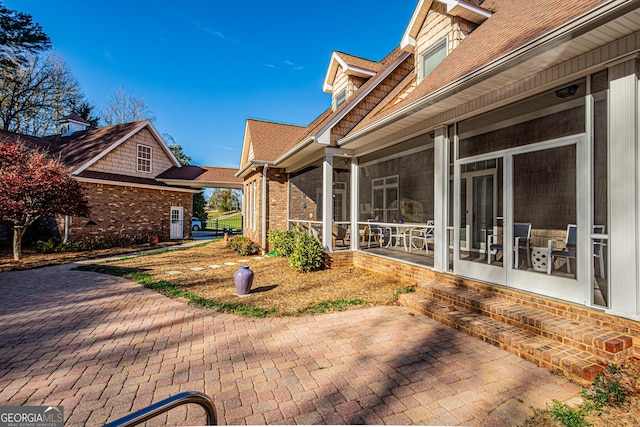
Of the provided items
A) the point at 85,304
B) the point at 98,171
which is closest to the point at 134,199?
the point at 98,171

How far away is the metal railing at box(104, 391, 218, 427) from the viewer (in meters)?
1.22

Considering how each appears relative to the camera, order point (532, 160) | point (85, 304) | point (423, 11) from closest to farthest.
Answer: point (532, 160)
point (85, 304)
point (423, 11)

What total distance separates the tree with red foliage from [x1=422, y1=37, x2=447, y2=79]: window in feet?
41.2

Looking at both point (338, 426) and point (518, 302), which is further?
point (518, 302)

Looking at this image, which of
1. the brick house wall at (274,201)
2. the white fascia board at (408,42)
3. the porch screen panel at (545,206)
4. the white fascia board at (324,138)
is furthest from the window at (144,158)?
the porch screen panel at (545,206)

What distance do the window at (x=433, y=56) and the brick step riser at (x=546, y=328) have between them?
5.89 meters

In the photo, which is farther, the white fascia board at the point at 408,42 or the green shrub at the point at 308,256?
the white fascia board at the point at 408,42

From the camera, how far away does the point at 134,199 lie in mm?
16484

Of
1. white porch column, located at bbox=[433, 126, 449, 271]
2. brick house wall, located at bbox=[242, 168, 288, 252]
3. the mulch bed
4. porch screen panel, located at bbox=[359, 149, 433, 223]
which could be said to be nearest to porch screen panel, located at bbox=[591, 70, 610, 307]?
white porch column, located at bbox=[433, 126, 449, 271]

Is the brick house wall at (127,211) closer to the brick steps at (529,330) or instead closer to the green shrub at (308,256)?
the green shrub at (308,256)

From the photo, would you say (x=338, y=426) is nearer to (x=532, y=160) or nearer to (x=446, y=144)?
(x=532, y=160)

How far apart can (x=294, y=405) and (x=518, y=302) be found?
3.51 meters

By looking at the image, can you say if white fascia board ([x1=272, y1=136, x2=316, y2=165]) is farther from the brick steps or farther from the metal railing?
the metal railing

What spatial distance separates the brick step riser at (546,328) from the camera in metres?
2.99
